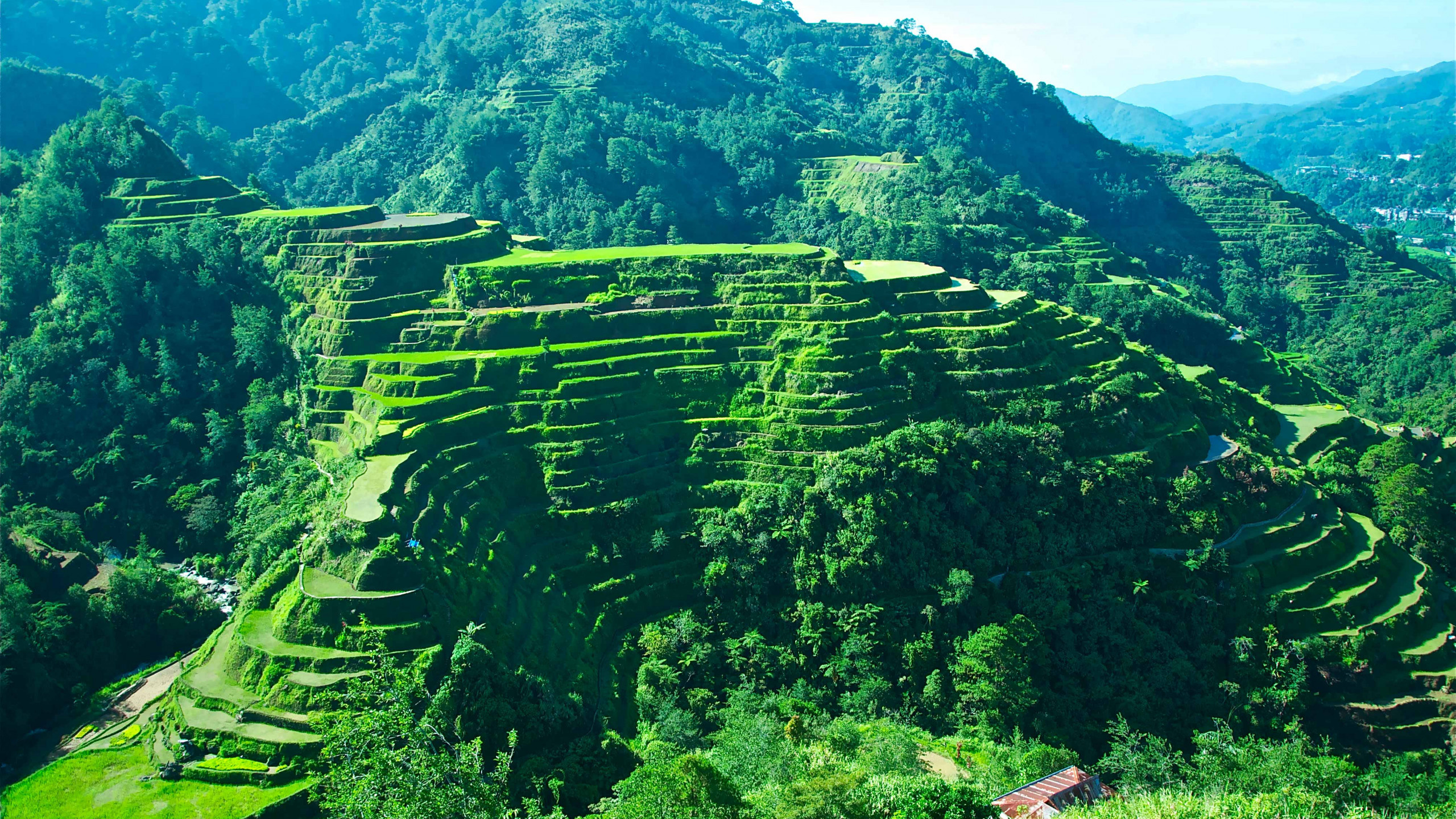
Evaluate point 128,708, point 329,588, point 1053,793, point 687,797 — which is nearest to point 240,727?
point 329,588

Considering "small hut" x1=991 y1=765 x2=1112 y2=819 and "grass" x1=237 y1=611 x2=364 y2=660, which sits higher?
"grass" x1=237 y1=611 x2=364 y2=660

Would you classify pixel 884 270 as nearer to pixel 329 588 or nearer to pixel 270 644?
pixel 329 588

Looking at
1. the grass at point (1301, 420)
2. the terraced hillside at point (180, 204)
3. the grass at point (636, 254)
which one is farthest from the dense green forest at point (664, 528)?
the grass at point (1301, 420)

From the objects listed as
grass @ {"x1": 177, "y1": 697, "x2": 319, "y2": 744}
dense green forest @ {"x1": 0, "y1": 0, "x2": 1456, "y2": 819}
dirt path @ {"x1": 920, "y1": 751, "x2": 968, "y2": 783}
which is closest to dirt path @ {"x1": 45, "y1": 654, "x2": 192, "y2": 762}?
dense green forest @ {"x1": 0, "y1": 0, "x2": 1456, "y2": 819}

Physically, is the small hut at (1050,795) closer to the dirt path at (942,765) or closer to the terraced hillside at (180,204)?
the dirt path at (942,765)

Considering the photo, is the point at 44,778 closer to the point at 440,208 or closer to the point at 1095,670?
the point at 1095,670

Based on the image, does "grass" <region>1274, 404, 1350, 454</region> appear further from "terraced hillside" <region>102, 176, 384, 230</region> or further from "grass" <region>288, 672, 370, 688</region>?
"terraced hillside" <region>102, 176, 384, 230</region>
